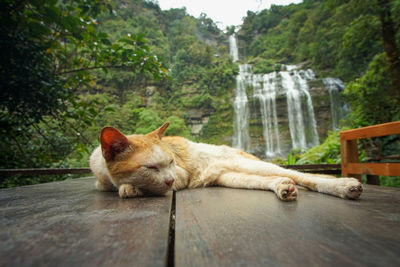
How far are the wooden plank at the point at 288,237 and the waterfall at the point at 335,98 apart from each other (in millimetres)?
14995

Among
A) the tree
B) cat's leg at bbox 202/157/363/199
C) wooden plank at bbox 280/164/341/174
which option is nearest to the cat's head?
cat's leg at bbox 202/157/363/199

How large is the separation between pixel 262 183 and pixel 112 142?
1101mm

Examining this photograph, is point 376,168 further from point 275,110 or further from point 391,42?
point 275,110

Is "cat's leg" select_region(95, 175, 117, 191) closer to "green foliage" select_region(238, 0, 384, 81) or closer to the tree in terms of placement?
the tree

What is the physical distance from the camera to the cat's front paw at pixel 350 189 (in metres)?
1.02

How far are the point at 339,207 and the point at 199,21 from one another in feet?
110

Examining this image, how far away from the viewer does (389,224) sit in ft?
2.01

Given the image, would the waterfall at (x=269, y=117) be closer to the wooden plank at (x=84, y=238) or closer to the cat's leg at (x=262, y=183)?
the cat's leg at (x=262, y=183)

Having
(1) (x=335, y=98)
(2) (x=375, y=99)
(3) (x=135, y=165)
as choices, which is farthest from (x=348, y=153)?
(1) (x=335, y=98)

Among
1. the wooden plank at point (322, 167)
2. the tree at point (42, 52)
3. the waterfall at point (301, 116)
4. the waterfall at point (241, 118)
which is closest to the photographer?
the tree at point (42, 52)

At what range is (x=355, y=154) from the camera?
2098mm

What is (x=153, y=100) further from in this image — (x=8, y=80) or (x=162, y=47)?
(x=8, y=80)

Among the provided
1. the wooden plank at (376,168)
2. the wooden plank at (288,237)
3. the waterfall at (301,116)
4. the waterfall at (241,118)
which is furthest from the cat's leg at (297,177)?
the waterfall at (301,116)

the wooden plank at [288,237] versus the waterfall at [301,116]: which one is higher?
the waterfall at [301,116]
